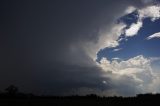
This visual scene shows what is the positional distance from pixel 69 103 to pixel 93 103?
525 centimetres

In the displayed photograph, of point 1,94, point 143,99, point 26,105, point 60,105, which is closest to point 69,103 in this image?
point 60,105

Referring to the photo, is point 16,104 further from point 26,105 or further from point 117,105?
point 117,105

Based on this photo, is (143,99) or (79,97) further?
(79,97)

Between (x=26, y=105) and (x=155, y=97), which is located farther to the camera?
(x=155, y=97)

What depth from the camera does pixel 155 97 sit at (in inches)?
3086

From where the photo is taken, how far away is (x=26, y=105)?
66.7 m

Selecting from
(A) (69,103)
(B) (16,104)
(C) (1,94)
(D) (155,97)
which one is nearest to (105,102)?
(A) (69,103)

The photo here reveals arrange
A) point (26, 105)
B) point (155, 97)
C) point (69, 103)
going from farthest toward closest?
point (155, 97), point (69, 103), point (26, 105)

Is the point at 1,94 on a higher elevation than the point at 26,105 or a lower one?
higher

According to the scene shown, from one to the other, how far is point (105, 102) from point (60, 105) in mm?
10549

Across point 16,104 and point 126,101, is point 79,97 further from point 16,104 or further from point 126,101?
point 16,104

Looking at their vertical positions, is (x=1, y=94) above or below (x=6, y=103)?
above

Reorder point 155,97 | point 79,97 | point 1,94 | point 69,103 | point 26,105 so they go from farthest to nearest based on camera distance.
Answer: point 1,94, point 79,97, point 155,97, point 69,103, point 26,105

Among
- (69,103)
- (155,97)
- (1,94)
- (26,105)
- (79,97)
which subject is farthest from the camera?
(1,94)
